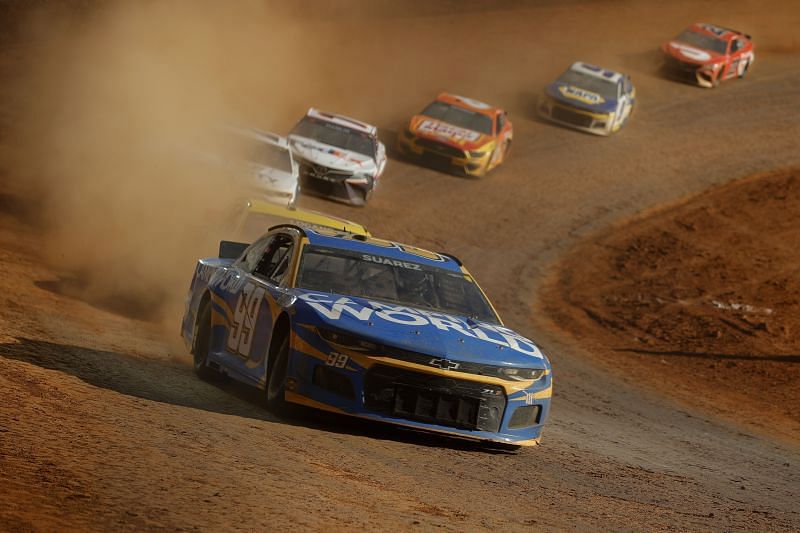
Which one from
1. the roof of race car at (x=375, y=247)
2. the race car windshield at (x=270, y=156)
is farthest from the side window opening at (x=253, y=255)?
the race car windshield at (x=270, y=156)

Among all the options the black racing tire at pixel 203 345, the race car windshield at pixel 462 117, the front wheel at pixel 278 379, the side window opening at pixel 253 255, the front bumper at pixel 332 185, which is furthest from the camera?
the race car windshield at pixel 462 117

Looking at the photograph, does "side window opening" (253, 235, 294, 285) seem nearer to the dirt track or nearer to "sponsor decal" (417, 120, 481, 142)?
the dirt track

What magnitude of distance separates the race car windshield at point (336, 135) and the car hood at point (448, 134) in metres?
3.10

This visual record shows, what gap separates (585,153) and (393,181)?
683 centimetres

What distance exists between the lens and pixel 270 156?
21922 mm

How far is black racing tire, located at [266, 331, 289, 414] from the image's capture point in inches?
344

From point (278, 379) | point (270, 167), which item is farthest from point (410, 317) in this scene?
point (270, 167)

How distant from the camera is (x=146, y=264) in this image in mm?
17500

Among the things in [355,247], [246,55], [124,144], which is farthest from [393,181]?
[355,247]

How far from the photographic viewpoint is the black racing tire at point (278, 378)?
8.73m

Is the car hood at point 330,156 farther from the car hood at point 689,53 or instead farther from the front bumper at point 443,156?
the car hood at point 689,53

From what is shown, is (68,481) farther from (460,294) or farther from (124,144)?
(124,144)

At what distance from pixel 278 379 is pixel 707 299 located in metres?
15.3

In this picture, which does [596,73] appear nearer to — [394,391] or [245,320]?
[245,320]
